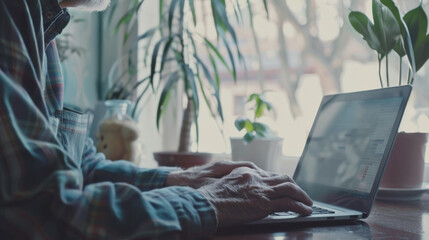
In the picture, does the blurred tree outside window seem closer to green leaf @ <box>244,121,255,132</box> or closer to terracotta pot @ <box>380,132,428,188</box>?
green leaf @ <box>244,121,255,132</box>

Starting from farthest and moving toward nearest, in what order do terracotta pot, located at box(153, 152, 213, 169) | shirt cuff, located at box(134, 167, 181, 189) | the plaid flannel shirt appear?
terracotta pot, located at box(153, 152, 213, 169) < shirt cuff, located at box(134, 167, 181, 189) < the plaid flannel shirt

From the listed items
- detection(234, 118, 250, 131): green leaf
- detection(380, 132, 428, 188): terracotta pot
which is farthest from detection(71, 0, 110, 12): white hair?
detection(380, 132, 428, 188): terracotta pot

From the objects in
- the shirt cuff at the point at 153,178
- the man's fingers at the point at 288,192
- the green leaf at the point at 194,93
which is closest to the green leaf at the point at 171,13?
the green leaf at the point at 194,93

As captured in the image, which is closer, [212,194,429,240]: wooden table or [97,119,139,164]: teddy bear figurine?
[212,194,429,240]: wooden table

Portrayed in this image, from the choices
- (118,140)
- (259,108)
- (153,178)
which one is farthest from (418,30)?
(118,140)

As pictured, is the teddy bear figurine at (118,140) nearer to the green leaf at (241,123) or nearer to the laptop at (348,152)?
the green leaf at (241,123)

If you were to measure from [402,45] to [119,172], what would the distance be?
2.24 ft

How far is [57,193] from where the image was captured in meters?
0.51

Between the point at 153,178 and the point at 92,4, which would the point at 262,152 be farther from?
the point at 92,4

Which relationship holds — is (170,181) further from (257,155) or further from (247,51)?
(247,51)

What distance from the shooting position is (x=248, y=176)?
712 mm

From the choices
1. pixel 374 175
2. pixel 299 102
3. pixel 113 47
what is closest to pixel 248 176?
pixel 374 175

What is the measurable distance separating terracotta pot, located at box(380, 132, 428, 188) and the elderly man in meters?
0.35

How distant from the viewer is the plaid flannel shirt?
0.50 meters
